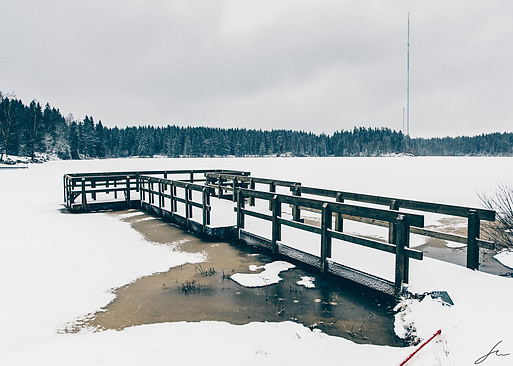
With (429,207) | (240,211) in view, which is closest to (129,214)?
(240,211)

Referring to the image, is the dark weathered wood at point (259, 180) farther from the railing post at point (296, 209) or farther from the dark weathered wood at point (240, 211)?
the dark weathered wood at point (240, 211)

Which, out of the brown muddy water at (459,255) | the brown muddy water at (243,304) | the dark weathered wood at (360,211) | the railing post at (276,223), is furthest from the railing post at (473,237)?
the railing post at (276,223)

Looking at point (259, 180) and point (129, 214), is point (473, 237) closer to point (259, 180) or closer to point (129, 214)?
point (259, 180)

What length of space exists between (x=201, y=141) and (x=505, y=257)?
13851 centimetres

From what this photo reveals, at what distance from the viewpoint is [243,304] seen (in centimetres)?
593

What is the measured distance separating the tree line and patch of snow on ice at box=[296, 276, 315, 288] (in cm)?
7607

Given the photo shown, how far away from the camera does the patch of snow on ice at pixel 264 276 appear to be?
6.94m

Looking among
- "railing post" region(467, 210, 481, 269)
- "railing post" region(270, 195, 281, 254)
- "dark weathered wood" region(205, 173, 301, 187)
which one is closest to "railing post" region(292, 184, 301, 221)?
"dark weathered wood" region(205, 173, 301, 187)

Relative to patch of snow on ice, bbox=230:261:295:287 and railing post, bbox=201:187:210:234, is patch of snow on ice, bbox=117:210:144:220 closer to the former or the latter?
railing post, bbox=201:187:210:234

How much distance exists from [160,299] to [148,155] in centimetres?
14248

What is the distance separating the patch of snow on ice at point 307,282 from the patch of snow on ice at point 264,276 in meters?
0.46

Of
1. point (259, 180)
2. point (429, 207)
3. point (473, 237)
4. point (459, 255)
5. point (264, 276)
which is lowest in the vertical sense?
point (459, 255)

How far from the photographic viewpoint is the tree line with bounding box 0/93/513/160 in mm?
91438

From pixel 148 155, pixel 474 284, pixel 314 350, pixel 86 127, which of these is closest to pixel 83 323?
pixel 314 350
